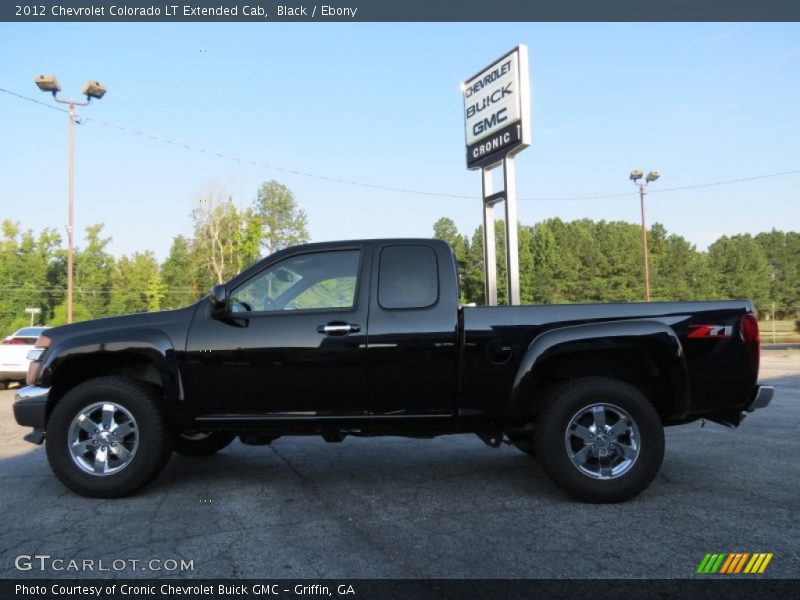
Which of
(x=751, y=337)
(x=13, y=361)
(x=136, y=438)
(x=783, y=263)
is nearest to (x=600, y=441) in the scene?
(x=751, y=337)

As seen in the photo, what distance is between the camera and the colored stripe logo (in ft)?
9.74

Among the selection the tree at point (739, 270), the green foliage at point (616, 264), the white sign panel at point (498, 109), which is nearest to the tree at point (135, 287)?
the green foliage at point (616, 264)

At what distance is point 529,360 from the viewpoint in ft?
14.0

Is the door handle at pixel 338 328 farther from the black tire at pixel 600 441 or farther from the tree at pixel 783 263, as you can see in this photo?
the tree at pixel 783 263

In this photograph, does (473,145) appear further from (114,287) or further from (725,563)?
(114,287)

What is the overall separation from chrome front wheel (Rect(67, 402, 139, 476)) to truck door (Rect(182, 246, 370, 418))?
0.53m

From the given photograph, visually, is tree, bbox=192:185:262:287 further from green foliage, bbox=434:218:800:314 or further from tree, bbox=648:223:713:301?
tree, bbox=648:223:713:301

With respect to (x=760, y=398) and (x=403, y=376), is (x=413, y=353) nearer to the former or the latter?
(x=403, y=376)

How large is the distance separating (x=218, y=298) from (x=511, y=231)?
7408mm

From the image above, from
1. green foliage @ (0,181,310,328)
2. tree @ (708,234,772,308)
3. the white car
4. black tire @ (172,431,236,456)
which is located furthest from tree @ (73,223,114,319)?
tree @ (708,234,772,308)

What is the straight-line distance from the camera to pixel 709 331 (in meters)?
4.33

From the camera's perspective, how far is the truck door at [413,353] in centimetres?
434
